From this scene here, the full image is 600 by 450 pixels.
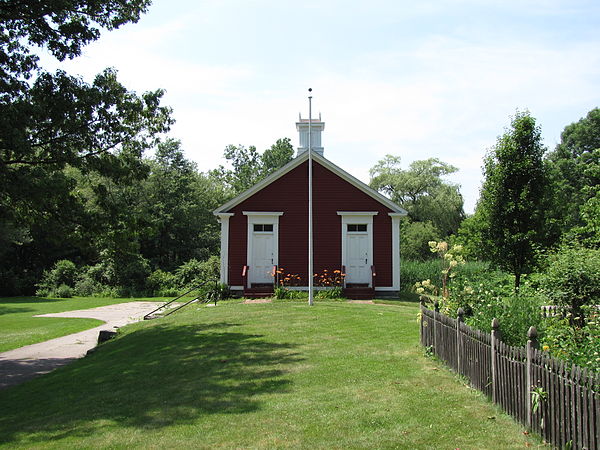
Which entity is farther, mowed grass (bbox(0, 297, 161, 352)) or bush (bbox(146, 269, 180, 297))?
bush (bbox(146, 269, 180, 297))

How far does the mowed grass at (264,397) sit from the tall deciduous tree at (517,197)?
6931 millimetres

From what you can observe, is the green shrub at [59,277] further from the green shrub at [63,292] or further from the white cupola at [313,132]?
the white cupola at [313,132]

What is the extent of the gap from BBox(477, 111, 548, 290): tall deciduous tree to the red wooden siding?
5.74 metres

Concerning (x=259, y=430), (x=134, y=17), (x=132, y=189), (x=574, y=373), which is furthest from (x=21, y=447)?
(x=132, y=189)

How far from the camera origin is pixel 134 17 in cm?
1688

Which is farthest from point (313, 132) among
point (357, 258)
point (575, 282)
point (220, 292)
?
point (575, 282)

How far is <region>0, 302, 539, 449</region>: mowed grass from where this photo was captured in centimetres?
639

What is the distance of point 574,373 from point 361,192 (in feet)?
63.3

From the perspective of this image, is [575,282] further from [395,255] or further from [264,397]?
[395,255]

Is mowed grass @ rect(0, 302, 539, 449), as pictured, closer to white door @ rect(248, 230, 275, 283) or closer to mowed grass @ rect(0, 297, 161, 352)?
mowed grass @ rect(0, 297, 161, 352)

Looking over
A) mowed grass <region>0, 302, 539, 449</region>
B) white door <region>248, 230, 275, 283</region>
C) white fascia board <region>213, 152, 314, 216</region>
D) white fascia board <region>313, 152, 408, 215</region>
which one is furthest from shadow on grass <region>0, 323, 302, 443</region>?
white fascia board <region>313, 152, 408, 215</region>

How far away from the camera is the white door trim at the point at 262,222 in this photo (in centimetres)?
2381

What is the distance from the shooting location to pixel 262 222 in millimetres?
24000

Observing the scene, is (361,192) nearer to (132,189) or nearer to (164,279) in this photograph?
(164,279)
